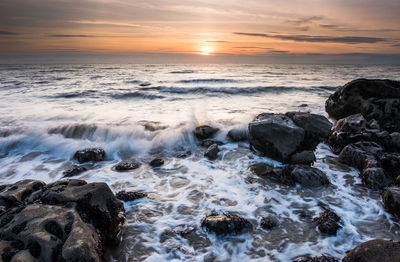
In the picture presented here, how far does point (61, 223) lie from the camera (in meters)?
3.13

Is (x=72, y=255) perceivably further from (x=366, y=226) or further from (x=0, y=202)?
(x=366, y=226)

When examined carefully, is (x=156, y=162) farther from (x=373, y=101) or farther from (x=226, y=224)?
(x=373, y=101)

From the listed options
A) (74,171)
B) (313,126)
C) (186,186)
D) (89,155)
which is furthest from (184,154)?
(313,126)

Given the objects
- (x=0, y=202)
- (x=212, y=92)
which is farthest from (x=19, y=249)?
(x=212, y=92)

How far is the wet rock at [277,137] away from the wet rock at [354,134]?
4.95ft

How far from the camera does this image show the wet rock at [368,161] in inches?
211

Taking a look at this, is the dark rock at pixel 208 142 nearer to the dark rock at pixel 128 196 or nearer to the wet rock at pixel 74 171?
the dark rock at pixel 128 196

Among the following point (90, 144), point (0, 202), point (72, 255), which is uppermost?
point (72, 255)

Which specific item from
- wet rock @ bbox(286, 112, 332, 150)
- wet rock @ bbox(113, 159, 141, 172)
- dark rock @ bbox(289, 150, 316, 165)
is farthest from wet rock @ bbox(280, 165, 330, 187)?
wet rock @ bbox(113, 159, 141, 172)

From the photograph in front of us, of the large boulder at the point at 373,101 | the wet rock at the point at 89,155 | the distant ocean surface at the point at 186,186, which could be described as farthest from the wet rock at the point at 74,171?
the large boulder at the point at 373,101

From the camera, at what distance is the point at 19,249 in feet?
9.04

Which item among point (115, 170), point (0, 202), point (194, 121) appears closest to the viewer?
point (0, 202)

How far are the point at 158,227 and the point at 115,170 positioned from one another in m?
2.80

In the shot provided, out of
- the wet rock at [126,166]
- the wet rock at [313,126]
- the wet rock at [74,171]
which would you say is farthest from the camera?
the wet rock at [313,126]
